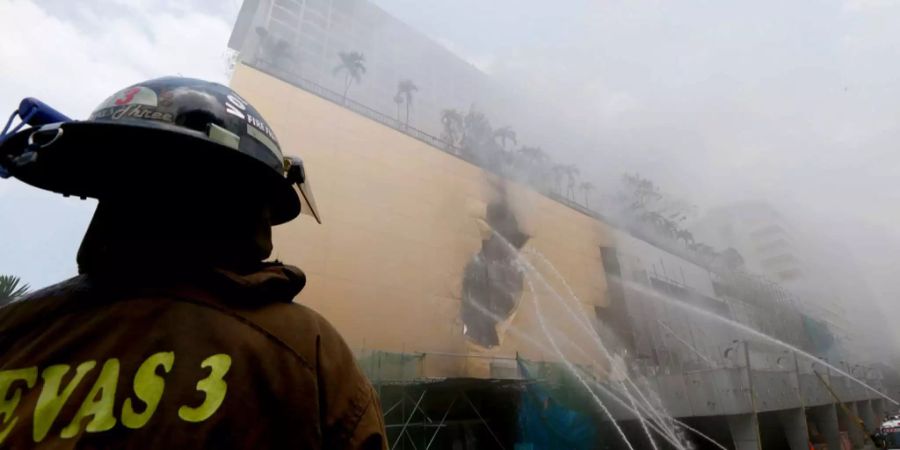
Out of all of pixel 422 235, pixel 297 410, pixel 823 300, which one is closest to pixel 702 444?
pixel 422 235

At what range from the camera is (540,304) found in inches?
1024

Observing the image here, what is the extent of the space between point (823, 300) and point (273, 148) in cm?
9011

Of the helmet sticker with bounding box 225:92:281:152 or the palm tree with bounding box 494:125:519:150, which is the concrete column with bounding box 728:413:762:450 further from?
the palm tree with bounding box 494:125:519:150

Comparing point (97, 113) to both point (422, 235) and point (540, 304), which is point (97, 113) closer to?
point (422, 235)

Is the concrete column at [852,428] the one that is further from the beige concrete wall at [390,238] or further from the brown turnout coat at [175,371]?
the brown turnout coat at [175,371]

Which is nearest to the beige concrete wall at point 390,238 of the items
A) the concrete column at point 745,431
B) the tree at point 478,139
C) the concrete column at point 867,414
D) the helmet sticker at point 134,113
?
the tree at point 478,139

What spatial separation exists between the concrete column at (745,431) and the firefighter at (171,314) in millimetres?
16808

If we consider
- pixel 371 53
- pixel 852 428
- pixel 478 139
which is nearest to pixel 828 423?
pixel 852 428

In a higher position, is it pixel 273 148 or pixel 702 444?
pixel 273 148

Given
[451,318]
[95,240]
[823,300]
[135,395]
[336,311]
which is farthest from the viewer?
[823,300]

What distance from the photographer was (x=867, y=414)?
26.3 metres

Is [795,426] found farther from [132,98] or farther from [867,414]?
[132,98]

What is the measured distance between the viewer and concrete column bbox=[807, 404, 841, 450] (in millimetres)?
19234

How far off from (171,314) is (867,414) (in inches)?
1542
